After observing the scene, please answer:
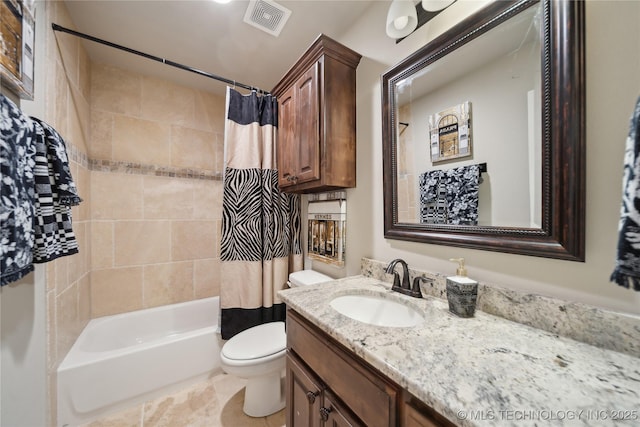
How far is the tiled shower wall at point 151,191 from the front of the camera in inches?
74.3

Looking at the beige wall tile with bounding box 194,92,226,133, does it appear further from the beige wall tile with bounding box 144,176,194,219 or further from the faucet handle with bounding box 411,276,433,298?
the faucet handle with bounding box 411,276,433,298

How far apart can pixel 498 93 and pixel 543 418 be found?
0.94 meters

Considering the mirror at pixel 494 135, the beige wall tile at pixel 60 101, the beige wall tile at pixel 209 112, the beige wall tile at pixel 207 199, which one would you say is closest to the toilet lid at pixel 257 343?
the mirror at pixel 494 135

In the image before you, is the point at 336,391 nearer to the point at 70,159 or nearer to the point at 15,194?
the point at 15,194

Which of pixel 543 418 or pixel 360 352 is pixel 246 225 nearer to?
pixel 360 352

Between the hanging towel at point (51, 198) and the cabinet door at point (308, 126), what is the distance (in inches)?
43.3

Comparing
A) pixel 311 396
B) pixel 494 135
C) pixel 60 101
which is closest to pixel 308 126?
pixel 494 135

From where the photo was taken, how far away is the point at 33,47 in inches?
41.9

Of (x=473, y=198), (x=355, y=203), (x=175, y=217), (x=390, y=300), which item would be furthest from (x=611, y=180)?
(x=175, y=217)

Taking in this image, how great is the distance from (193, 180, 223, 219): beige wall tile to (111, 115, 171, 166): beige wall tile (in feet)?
1.16

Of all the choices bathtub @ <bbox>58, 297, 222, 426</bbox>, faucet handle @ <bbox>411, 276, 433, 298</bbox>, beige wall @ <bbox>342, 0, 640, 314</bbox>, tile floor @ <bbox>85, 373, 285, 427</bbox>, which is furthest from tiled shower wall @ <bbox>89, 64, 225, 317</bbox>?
beige wall @ <bbox>342, 0, 640, 314</bbox>

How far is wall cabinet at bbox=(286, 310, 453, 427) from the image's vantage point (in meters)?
0.55

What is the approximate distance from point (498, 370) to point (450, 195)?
25.2 inches

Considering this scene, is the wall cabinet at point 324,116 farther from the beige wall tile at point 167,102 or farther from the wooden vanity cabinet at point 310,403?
the beige wall tile at point 167,102
